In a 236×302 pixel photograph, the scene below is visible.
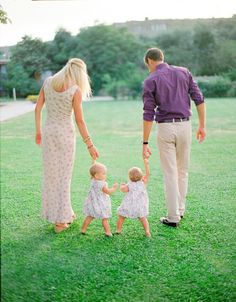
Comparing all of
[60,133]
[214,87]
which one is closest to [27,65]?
[60,133]

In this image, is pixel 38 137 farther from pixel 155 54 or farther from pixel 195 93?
pixel 195 93

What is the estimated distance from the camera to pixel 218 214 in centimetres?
327

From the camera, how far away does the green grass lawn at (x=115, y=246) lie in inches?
87.5

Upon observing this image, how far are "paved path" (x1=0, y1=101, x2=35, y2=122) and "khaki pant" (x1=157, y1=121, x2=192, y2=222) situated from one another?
81 centimetres

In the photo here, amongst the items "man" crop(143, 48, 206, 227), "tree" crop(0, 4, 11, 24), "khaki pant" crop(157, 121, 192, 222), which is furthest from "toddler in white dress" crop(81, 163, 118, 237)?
"tree" crop(0, 4, 11, 24)

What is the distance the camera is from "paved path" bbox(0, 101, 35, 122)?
2957 millimetres

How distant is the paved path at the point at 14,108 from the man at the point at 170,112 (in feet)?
2.41

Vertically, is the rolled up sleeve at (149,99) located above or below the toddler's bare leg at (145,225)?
above

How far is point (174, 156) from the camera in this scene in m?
2.98

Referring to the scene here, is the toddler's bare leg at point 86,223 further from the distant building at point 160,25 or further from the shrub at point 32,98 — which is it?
the distant building at point 160,25

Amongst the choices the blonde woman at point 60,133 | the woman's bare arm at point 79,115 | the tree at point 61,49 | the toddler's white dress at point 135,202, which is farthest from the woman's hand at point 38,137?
the toddler's white dress at point 135,202

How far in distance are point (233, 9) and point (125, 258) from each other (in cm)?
170

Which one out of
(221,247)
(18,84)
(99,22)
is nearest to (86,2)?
(99,22)

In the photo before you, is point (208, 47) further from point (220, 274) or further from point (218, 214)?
point (220, 274)
